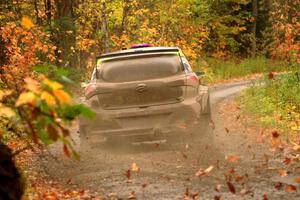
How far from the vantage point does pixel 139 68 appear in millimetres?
9602

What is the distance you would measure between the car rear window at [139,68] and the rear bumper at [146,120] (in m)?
0.56

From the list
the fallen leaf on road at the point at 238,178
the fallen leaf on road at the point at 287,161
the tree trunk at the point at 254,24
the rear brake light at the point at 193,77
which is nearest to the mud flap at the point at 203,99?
the rear brake light at the point at 193,77

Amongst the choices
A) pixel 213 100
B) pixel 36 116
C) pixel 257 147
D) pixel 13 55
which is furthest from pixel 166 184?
pixel 213 100

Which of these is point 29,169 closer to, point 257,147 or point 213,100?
point 257,147

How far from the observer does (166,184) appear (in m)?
7.50

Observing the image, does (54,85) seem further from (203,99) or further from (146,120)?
(203,99)

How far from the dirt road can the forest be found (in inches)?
51.3

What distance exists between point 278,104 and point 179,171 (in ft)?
23.8

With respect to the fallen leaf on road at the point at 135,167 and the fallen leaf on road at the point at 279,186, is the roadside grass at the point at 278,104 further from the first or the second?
the fallen leaf on road at the point at 279,186

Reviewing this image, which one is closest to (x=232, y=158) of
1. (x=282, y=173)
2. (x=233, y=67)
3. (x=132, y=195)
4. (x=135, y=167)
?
(x=282, y=173)

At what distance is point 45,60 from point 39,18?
439 centimetres

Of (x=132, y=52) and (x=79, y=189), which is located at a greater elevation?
(x=132, y=52)

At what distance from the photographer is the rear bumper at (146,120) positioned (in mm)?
9352

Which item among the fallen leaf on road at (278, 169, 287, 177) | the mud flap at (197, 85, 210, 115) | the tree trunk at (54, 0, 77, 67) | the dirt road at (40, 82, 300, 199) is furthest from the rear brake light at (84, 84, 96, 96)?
the tree trunk at (54, 0, 77, 67)
